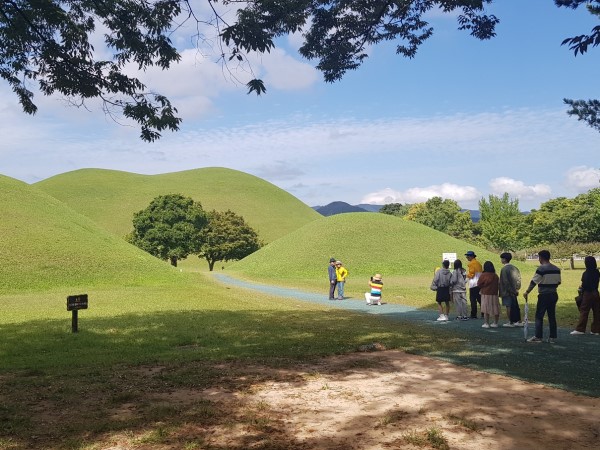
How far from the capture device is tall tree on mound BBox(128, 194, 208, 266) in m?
76.9

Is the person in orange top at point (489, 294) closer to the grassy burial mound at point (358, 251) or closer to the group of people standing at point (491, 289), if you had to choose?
the group of people standing at point (491, 289)

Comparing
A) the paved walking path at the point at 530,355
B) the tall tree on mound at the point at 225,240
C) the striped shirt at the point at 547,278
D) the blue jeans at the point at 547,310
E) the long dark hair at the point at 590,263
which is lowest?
the paved walking path at the point at 530,355

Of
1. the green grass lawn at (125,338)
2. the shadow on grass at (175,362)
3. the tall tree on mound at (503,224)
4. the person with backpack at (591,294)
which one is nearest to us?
the shadow on grass at (175,362)

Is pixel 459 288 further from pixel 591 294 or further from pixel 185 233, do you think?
pixel 185 233

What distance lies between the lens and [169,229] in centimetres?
7756

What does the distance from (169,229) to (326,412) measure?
73520 mm

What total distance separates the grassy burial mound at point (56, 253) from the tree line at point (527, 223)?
190 ft

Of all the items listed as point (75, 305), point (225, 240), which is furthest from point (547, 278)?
point (225, 240)

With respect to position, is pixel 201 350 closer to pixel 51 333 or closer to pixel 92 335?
pixel 92 335

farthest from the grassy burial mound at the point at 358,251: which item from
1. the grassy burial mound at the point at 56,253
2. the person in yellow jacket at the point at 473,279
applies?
the person in yellow jacket at the point at 473,279

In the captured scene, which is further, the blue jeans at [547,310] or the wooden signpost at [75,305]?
the wooden signpost at [75,305]

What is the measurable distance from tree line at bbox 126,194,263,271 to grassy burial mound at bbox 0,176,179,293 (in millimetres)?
16798

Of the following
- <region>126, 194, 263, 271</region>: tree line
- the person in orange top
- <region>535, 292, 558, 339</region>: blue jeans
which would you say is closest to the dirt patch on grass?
<region>535, 292, 558, 339</region>: blue jeans

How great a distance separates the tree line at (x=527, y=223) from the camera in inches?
3233
